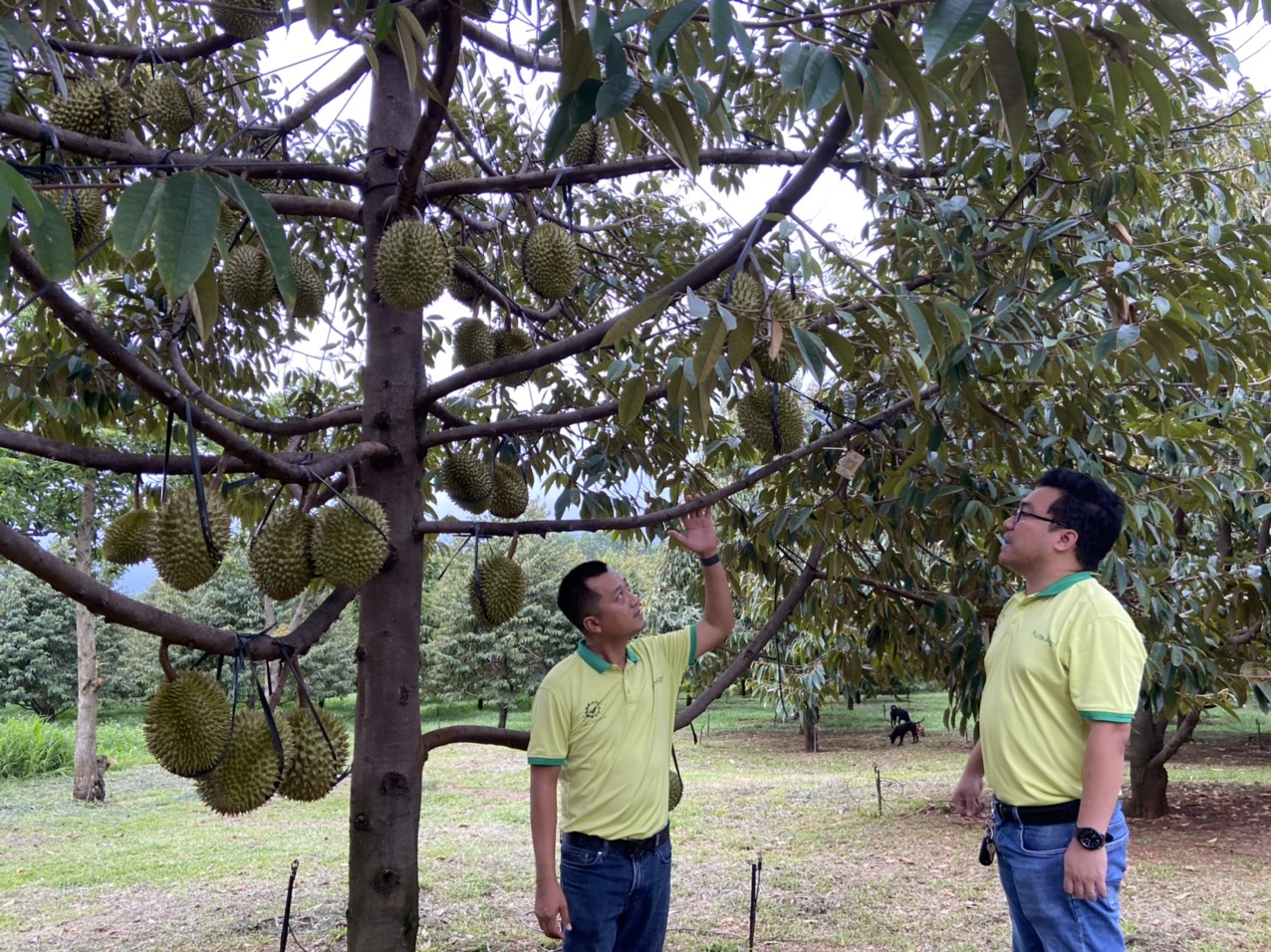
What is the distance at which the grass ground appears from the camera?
4641mm

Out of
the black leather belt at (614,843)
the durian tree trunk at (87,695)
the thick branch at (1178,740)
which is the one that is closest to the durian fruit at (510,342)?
the black leather belt at (614,843)

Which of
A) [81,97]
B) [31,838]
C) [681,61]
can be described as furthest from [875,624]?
[31,838]

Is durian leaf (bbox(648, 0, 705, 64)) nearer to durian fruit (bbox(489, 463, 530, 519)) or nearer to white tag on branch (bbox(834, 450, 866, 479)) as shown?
white tag on branch (bbox(834, 450, 866, 479))

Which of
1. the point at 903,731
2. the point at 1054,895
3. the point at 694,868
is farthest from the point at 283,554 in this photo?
the point at 903,731

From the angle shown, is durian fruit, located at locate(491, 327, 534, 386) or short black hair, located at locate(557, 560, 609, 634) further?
durian fruit, located at locate(491, 327, 534, 386)

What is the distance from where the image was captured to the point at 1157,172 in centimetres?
296

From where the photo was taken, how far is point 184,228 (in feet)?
3.17

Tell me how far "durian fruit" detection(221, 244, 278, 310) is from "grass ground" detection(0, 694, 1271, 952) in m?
3.16

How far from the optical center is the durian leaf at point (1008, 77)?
3.68 ft

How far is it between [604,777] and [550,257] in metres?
1.29

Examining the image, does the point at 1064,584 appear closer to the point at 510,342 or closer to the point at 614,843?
the point at 614,843

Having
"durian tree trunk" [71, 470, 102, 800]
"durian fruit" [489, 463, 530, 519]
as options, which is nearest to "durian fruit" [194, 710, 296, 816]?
"durian fruit" [489, 463, 530, 519]

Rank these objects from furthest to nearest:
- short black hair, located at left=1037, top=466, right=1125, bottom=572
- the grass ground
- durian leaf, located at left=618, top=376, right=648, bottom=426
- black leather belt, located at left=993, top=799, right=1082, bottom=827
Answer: the grass ground < short black hair, located at left=1037, top=466, right=1125, bottom=572 < black leather belt, located at left=993, top=799, right=1082, bottom=827 < durian leaf, located at left=618, top=376, right=648, bottom=426

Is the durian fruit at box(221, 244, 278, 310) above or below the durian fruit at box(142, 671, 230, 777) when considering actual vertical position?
above
